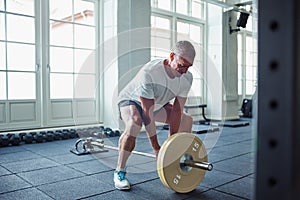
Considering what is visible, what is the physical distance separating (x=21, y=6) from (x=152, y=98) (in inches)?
125

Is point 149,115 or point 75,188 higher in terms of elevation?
point 149,115

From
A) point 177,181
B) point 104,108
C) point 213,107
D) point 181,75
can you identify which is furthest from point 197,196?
point 213,107

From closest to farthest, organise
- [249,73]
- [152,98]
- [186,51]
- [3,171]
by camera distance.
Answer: [186,51]
[152,98]
[3,171]
[249,73]

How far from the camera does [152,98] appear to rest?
1.98 metres

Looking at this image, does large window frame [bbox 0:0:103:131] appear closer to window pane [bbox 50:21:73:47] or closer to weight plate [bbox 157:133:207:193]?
window pane [bbox 50:21:73:47]

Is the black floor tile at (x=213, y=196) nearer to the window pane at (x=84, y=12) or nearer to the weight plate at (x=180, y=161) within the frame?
the weight plate at (x=180, y=161)

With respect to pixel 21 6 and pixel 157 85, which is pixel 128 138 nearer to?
pixel 157 85

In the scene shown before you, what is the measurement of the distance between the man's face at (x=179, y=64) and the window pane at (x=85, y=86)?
3.06m

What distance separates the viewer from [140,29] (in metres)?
4.62

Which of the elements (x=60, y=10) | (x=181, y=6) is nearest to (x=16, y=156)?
(x=60, y=10)

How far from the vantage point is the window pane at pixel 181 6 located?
20.2ft

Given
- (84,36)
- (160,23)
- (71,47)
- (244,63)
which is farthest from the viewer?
(244,63)

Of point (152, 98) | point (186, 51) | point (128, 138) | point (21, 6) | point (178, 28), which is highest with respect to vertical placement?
point (178, 28)

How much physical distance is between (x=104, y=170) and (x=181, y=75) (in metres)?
1.14
